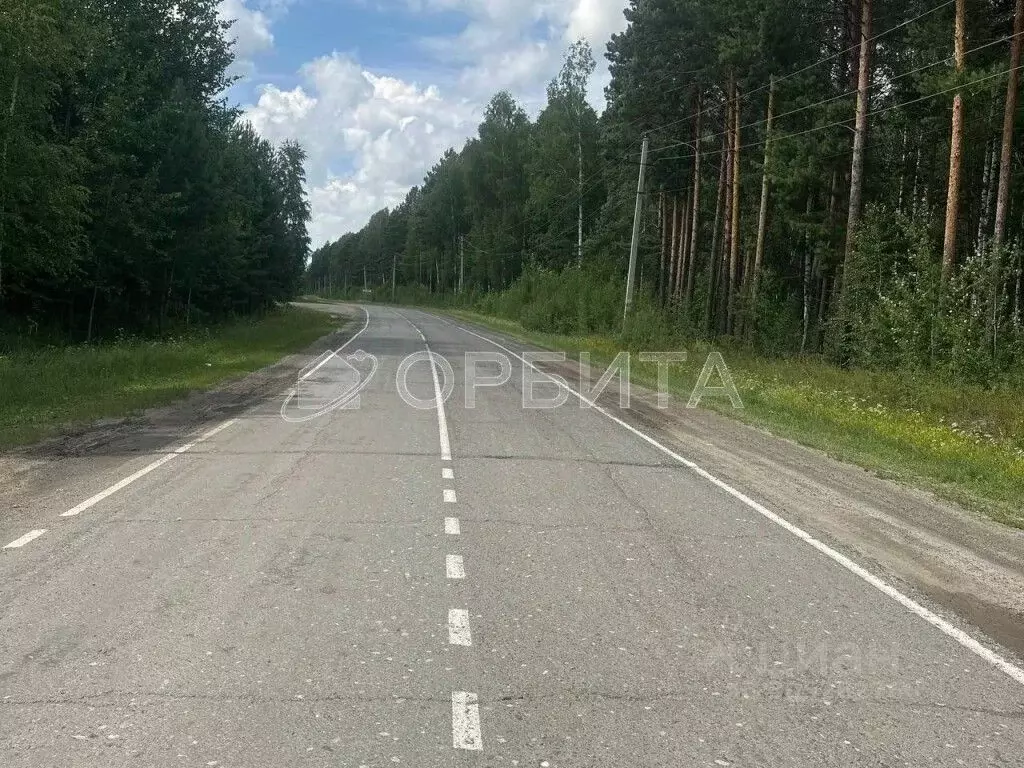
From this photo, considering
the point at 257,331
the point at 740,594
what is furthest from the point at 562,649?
the point at 257,331

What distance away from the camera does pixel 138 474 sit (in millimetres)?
9688

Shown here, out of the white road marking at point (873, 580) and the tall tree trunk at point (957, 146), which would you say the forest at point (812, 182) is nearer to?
the tall tree trunk at point (957, 146)

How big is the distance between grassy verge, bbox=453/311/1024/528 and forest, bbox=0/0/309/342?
1660cm

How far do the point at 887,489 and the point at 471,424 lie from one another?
6.55 meters

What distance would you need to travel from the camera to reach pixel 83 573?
6.07m

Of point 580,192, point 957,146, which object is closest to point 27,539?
point 957,146

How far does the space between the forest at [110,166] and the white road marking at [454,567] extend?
719 inches

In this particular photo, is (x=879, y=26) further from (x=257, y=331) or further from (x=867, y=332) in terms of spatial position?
(x=257, y=331)

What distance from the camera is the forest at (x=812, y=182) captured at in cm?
2002

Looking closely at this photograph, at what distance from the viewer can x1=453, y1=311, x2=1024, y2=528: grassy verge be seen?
10.9m

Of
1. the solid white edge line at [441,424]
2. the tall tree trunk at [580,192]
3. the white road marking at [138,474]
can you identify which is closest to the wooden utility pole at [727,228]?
the tall tree trunk at [580,192]

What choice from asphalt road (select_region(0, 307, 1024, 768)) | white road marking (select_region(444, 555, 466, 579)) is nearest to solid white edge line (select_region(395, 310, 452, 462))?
asphalt road (select_region(0, 307, 1024, 768))

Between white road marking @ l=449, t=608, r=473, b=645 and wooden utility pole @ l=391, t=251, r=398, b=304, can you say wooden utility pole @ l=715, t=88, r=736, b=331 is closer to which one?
white road marking @ l=449, t=608, r=473, b=645

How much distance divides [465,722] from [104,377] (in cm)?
1703
